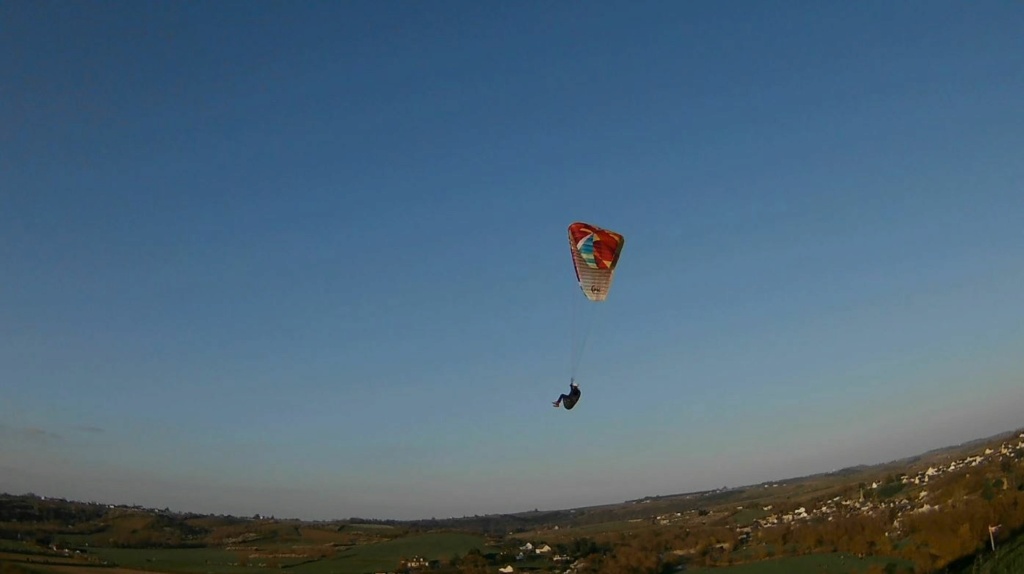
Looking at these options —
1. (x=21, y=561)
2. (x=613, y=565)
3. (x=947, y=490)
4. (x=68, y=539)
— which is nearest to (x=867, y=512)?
(x=947, y=490)

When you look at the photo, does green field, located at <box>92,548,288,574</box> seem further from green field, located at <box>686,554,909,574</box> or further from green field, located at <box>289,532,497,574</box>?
green field, located at <box>686,554,909,574</box>

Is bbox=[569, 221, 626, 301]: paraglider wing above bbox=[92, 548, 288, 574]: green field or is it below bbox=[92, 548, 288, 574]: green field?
above

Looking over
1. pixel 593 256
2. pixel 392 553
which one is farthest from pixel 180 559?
pixel 593 256

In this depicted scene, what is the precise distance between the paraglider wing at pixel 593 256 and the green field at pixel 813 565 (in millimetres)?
16804

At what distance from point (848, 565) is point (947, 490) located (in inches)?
487

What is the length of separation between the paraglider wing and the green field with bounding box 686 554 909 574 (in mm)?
16804

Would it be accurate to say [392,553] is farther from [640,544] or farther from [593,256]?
[593,256]

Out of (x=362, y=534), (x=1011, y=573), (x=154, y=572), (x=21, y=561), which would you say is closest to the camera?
(x=1011, y=573)

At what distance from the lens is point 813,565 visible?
3209 cm

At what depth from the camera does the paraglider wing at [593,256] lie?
73.6ft

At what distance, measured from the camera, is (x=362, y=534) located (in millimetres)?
63469

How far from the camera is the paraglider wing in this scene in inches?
883

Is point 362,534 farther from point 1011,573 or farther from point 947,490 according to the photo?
point 1011,573

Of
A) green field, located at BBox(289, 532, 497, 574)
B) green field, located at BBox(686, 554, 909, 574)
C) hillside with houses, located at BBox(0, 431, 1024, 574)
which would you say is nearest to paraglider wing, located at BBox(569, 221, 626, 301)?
hillside with houses, located at BBox(0, 431, 1024, 574)
